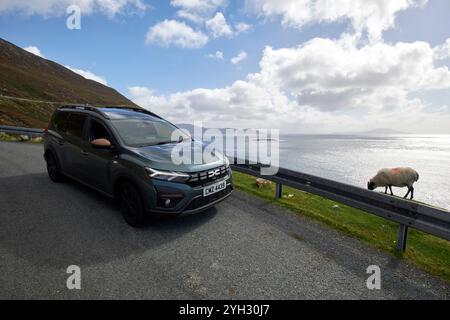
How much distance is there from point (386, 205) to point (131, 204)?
433 centimetres

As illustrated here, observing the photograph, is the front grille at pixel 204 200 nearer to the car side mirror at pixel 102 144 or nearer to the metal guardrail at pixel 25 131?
the car side mirror at pixel 102 144

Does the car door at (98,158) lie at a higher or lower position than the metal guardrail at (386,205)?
higher

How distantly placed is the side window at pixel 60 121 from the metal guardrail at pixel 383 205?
5410 millimetres

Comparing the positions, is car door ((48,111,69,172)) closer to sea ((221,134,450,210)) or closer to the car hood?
the car hood

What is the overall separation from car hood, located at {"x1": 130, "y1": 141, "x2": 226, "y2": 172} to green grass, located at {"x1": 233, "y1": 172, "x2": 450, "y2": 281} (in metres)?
2.09

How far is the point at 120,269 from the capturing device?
3.20 meters

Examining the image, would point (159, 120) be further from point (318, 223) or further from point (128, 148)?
point (318, 223)

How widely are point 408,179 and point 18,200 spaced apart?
13466mm

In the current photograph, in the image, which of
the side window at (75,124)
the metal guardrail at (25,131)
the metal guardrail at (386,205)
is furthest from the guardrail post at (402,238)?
the metal guardrail at (25,131)

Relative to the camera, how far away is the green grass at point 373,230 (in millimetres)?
3672

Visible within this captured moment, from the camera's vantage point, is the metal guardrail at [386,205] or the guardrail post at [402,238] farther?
the guardrail post at [402,238]

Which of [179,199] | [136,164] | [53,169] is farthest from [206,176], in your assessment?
[53,169]

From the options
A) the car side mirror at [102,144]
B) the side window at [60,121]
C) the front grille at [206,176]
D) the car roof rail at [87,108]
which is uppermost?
the car roof rail at [87,108]

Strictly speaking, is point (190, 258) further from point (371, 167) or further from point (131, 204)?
point (371, 167)
